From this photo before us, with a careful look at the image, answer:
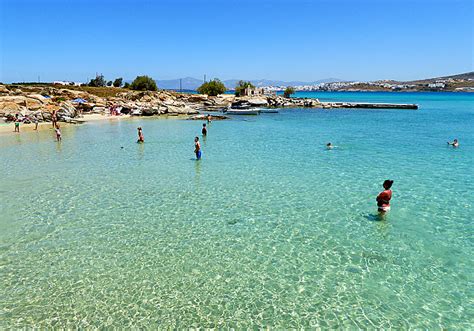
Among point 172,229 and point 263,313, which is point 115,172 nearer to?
point 172,229

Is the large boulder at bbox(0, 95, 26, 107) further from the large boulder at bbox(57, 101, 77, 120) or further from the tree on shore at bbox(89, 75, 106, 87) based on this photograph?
the tree on shore at bbox(89, 75, 106, 87)

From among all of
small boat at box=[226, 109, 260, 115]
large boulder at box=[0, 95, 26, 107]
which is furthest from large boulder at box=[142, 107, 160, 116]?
large boulder at box=[0, 95, 26, 107]

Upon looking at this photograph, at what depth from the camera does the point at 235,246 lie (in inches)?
439

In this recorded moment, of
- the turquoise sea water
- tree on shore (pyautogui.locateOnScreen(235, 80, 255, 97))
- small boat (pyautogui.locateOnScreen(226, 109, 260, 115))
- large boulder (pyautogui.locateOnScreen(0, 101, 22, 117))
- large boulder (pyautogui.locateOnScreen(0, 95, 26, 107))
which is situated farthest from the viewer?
tree on shore (pyautogui.locateOnScreen(235, 80, 255, 97))

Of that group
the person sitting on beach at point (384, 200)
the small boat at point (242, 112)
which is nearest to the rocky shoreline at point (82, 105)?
the small boat at point (242, 112)

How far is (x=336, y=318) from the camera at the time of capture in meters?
7.75

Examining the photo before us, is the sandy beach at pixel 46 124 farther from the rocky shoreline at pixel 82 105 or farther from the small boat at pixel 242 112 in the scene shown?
the small boat at pixel 242 112

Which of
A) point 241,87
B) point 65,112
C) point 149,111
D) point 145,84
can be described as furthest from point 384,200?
point 145,84

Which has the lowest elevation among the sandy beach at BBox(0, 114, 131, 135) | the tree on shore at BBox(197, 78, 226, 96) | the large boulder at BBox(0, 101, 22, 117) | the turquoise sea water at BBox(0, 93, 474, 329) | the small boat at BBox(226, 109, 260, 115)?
the turquoise sea water at BBox(0, 93, 474, 329)

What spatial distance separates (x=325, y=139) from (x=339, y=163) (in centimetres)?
1308

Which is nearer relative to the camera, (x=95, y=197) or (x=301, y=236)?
(x=301, y=236)

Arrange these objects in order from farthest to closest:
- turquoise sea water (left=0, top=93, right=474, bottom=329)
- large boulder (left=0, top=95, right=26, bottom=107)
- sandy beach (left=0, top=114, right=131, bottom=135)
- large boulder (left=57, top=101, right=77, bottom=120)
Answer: large boulder (left=0, top=95, right=26, bottom=107) < large boulder (left=57, top=101, right=77, bottom=120) < sandy beach (left=0, top=114, right=131, bottom=135) < turquoise sea water (left=0, top=93, right=474, bottom=329)

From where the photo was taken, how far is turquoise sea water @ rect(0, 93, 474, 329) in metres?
8.02

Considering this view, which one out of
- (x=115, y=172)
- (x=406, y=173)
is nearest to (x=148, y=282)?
(x=115, y=172)
